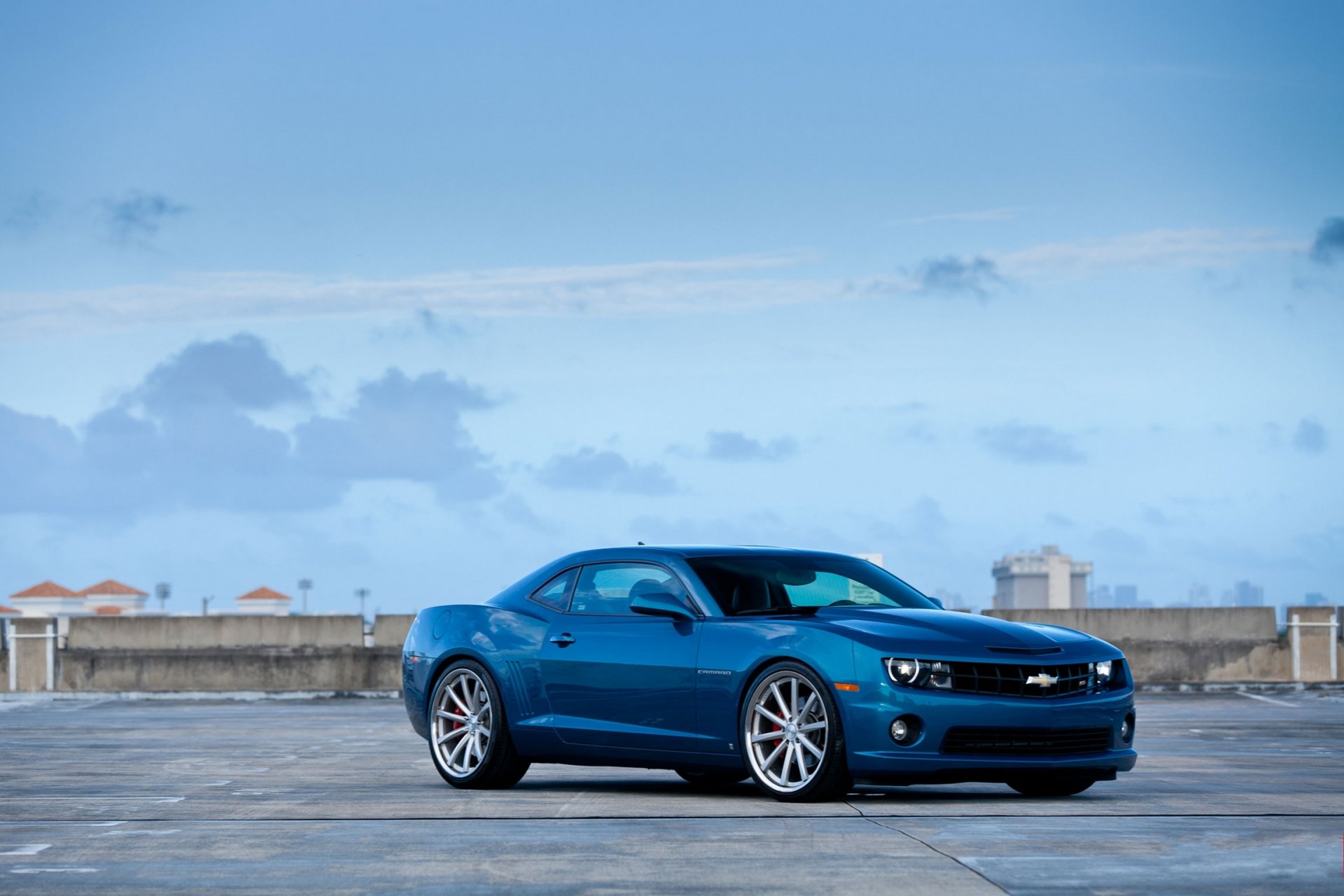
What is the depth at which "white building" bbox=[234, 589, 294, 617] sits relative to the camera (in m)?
160

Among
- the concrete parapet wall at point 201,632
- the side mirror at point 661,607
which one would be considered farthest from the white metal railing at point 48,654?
the side mirror at point 661,607

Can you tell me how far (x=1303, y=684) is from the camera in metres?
25.6

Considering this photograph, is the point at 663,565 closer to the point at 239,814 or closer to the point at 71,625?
the point at 239,814

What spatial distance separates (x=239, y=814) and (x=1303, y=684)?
19.1 m

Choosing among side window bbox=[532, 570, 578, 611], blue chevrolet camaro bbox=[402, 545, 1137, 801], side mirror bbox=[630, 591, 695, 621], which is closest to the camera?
blue chevrolet camaro bbox=[402, 545, 1137, 801]

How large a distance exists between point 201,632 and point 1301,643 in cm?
1526

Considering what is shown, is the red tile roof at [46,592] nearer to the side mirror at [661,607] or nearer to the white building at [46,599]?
the white building at [46,599]

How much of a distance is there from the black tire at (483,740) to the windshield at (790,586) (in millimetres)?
1489

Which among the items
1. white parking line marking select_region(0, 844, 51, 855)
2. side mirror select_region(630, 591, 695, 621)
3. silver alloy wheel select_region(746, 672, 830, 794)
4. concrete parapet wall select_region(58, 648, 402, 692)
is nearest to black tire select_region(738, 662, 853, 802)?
silver alloy wheel select_region(746, 672, 830, 794)

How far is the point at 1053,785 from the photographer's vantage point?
408 inches

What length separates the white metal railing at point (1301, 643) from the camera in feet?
84.2

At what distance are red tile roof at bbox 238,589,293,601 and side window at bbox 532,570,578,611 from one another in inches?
6365

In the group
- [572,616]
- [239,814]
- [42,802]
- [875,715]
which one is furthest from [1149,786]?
[42,802]

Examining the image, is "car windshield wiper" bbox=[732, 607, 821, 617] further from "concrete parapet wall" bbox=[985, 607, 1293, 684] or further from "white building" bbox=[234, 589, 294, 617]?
"white building" bbox=[234, 589, 294, 617]
